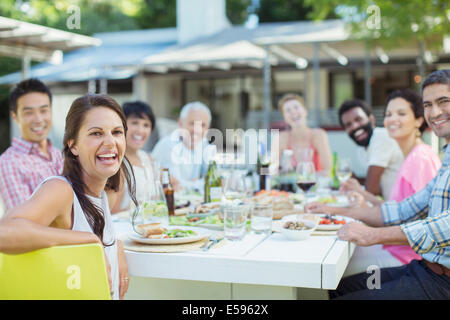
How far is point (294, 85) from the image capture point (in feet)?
51.3

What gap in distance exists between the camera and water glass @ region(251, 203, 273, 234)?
222 centimetres

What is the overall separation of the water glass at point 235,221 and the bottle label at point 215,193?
90 cm

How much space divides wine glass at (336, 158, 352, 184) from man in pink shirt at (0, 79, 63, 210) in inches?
77.3

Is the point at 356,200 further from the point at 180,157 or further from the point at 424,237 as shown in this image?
the point at 180,157

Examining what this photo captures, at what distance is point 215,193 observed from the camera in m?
3.04

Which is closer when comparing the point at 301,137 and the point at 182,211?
the point at 182,211

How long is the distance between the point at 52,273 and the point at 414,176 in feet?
7.27

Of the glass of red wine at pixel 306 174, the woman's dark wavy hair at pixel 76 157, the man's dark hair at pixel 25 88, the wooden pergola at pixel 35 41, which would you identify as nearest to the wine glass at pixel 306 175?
the glass of red wine at pixel 306 174

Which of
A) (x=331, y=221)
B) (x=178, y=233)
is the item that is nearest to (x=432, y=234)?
(x=331, y=221)

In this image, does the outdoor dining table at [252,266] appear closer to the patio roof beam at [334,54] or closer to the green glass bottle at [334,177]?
the green glass bottle at [334,177]

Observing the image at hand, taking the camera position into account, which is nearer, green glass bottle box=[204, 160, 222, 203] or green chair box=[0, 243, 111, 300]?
green chair box=[0, 243, 111, 300]

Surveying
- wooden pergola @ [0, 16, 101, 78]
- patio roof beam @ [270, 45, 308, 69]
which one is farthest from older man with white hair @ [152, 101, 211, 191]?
patio roof beam @ [270, 45, 308, 69]

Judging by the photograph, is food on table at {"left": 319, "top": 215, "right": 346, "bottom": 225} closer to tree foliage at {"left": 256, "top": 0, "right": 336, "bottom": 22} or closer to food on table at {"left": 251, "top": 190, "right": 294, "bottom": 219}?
food on table at {"left": 251, "top": 190, "right": 294, "bottom": 219}

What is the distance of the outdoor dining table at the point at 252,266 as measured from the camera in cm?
174
